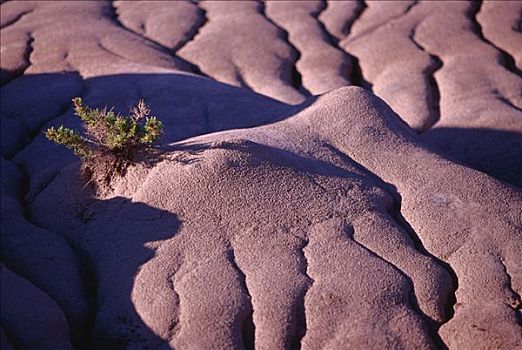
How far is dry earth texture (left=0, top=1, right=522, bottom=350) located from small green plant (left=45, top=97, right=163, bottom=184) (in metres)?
0.10

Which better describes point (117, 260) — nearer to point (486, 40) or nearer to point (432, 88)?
point (432, 88)

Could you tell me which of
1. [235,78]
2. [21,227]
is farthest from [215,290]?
[235,78]

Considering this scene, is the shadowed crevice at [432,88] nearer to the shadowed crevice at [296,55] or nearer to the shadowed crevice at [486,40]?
the shadowed crevice at [486,40]

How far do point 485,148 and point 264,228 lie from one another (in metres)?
2.31

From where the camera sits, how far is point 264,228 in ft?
10.2

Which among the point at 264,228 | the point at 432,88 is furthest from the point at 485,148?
the point at 264,228

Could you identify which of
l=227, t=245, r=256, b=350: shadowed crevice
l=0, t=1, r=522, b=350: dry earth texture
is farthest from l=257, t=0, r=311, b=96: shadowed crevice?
A: l=227, t=245, r=256, b=350: shadowed crevice

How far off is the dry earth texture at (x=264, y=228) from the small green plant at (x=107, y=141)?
0.10 m

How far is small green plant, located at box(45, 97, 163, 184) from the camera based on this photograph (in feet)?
10.8

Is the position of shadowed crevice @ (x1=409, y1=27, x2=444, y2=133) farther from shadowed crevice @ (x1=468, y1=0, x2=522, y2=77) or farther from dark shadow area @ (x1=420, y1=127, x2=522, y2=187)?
shadowed crevice @ (x1=468, y1=0, x2=522, y2=77)

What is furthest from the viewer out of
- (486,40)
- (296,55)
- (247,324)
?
(486,40)

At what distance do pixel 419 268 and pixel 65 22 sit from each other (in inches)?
208

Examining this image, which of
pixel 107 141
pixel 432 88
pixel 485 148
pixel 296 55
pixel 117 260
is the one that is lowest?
pixel 296 55

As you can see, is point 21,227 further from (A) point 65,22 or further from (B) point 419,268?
(A) point 65,22
